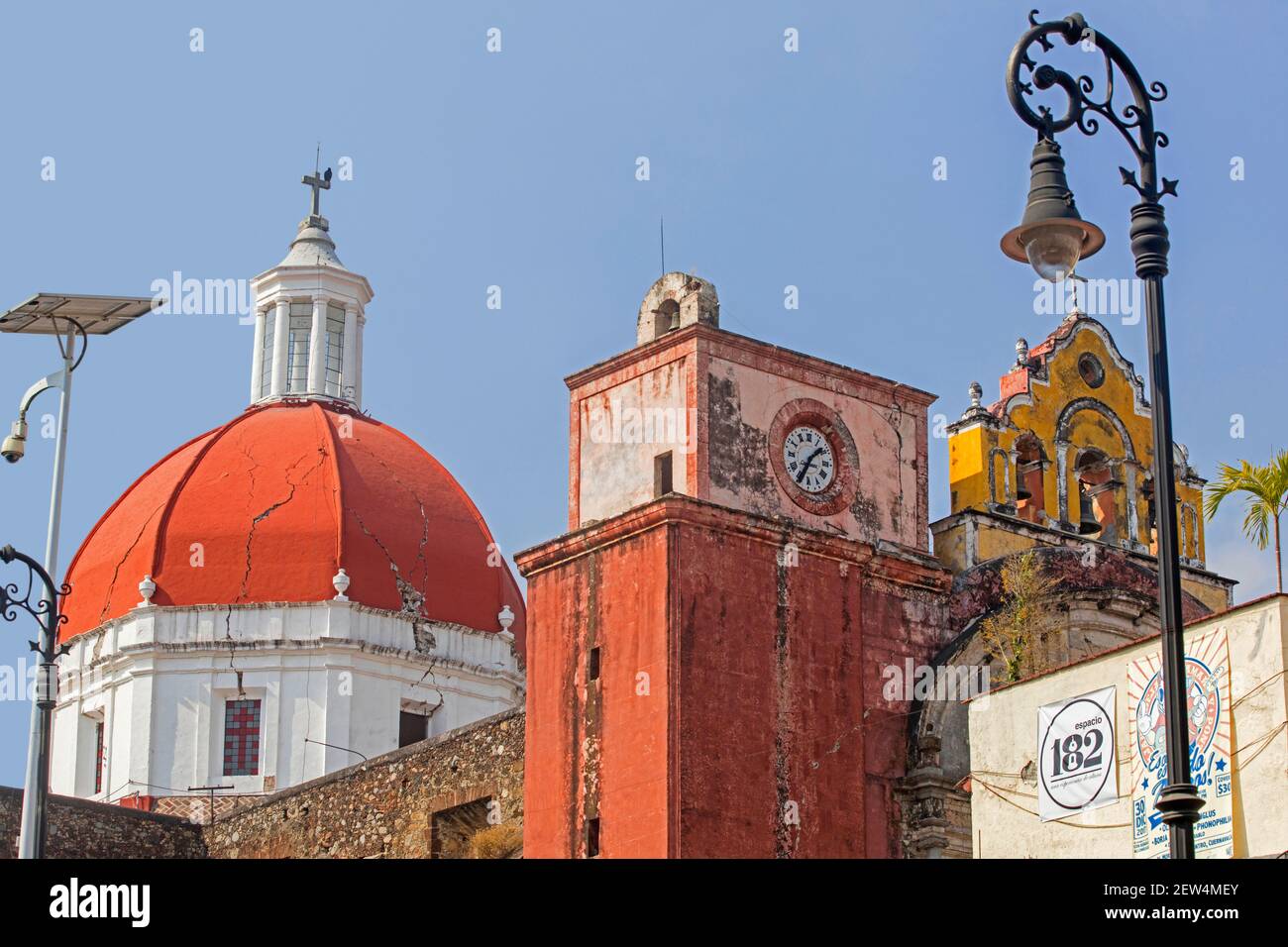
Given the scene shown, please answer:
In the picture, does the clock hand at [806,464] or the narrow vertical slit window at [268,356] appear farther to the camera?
the narrow vertical slit window at [268,356]

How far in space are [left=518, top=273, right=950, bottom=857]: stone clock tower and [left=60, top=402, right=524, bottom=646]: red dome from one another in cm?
1098

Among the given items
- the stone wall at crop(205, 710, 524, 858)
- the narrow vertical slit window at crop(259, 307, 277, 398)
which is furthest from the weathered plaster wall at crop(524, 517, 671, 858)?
the narrow vertical slit window at crop(259, 307, 277, 398)

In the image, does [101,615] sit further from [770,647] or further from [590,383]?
[770,647]

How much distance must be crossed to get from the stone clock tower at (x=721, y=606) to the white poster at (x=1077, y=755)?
499 centimetres

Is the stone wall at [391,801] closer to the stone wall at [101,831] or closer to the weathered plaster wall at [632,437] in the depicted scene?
the stone wall at [101,831]

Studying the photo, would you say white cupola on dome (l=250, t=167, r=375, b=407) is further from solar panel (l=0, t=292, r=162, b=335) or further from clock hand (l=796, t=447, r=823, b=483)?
solar panel (l=0, t=292, r=162, b=335)

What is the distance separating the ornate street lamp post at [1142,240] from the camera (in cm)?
1262

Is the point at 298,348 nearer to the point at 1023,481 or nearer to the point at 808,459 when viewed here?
the point at 1023,481

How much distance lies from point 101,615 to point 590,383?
13.5 m

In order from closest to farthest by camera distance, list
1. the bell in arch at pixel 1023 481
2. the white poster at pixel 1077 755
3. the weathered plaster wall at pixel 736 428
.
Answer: the white poster at pixel 1077 755, the weathered plaster wall at pixel 736 428, the bell in arch at pixel 1023 481

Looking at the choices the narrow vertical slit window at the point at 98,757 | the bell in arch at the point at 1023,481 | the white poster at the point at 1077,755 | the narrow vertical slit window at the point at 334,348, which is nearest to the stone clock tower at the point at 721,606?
the bell in arch at the point at 1023,481

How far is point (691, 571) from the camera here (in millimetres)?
26922

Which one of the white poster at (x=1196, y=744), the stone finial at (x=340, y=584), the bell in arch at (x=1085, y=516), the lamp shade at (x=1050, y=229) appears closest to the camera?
the lamp shade at (x=1050, y=229)
